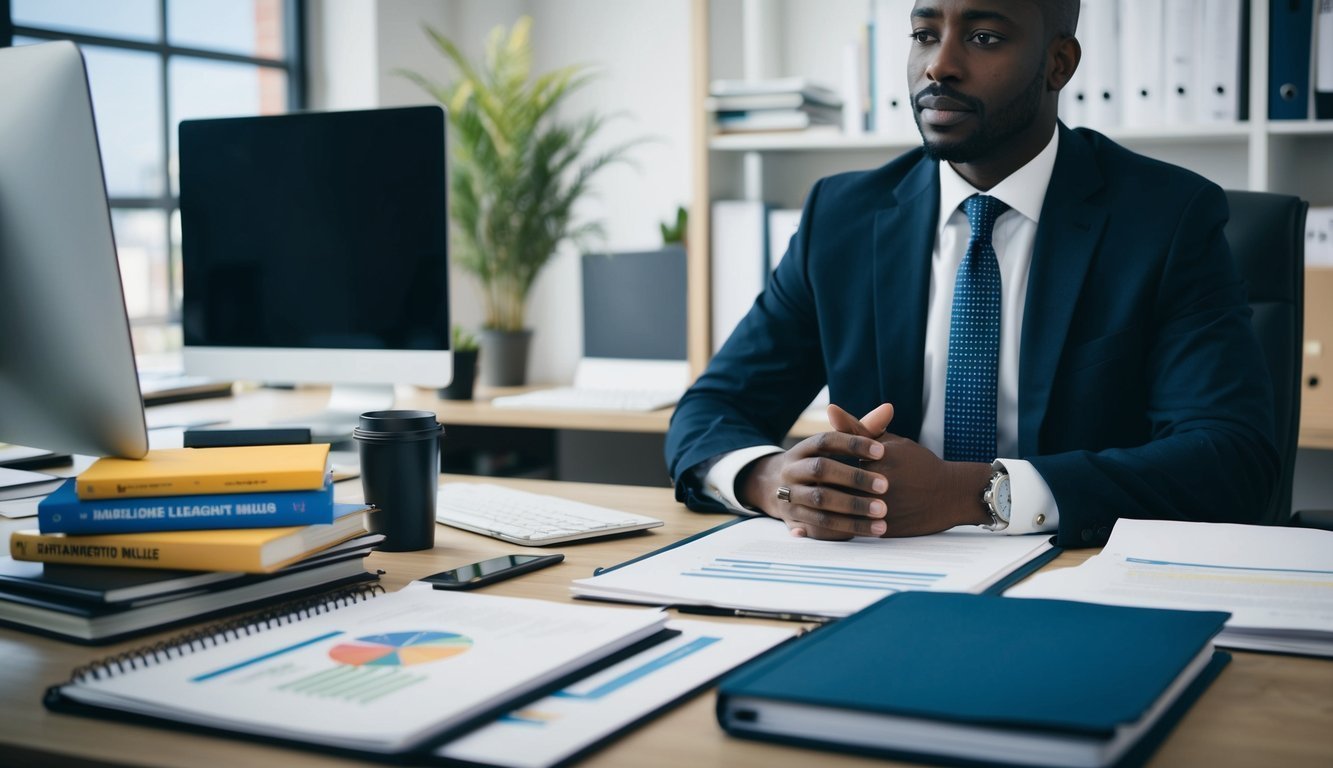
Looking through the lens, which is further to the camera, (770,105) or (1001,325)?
(770,105)

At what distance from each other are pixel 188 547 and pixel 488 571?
0.25 metres

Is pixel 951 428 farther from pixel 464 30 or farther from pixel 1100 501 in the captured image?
pixel 464 30

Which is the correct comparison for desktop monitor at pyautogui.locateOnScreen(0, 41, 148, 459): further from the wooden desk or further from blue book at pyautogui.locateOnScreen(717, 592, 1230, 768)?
blue book at pyautogui.locateOnScreen(717, 592, 1230, 768)

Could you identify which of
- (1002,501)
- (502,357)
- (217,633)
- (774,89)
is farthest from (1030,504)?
(502,357)

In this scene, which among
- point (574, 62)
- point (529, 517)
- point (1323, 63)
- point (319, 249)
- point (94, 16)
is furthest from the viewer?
point (574, 62)

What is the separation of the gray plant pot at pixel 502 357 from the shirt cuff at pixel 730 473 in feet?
5.62

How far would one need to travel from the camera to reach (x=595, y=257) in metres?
3.03

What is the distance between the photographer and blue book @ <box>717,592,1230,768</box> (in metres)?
0.61

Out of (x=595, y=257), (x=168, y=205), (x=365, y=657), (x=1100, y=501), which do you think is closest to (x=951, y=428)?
(x=1100, y=501)

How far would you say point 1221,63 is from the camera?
2.45 metres

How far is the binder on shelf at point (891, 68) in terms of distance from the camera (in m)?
2.66

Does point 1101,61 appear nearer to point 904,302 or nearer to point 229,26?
point 904,302

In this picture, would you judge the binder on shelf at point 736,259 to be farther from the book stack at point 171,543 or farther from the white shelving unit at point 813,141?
the book stack at point 171,543

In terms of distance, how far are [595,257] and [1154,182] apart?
1.66 meters
